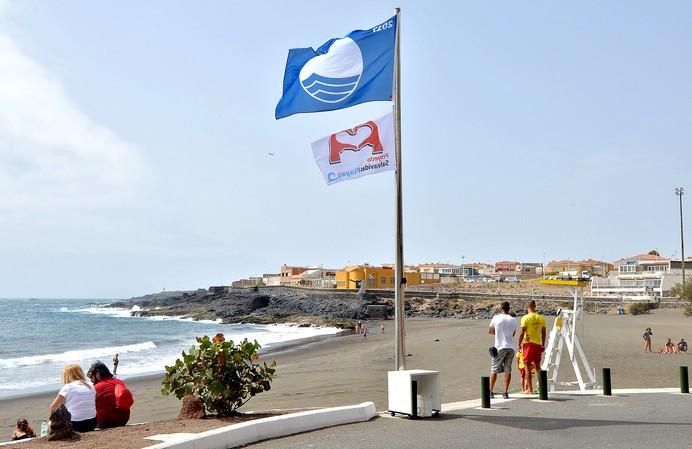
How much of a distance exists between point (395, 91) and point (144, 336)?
49262 millimetres

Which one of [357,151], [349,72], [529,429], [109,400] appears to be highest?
[349,72]

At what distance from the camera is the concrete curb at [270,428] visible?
6766mm

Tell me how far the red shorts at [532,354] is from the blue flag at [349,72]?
4.96m

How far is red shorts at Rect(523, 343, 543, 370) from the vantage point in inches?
450

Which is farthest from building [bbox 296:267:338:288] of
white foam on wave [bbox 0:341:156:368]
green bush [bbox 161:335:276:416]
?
green bush [bbox 161:335:276:416]

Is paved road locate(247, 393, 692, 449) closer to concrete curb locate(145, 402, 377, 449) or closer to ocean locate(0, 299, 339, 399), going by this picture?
concrete curb locate(145, 402, 377, 449)

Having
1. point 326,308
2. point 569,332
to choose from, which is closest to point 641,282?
point 326,308

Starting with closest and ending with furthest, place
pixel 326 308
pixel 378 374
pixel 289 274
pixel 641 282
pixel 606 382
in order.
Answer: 1. pixel 606 382
2. pixel 378 374
3. pixel 326 308
4. pixel 641 282
5. pixel 289 274

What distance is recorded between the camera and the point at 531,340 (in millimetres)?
11469

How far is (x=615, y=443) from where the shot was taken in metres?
7.27

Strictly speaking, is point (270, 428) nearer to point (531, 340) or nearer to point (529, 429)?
point (529, 429)

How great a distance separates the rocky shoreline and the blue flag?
5021 centimetres

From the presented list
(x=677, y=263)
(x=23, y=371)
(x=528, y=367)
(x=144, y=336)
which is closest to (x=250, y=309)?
(x=144, y=336)

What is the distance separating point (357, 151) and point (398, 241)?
1.42 meters
